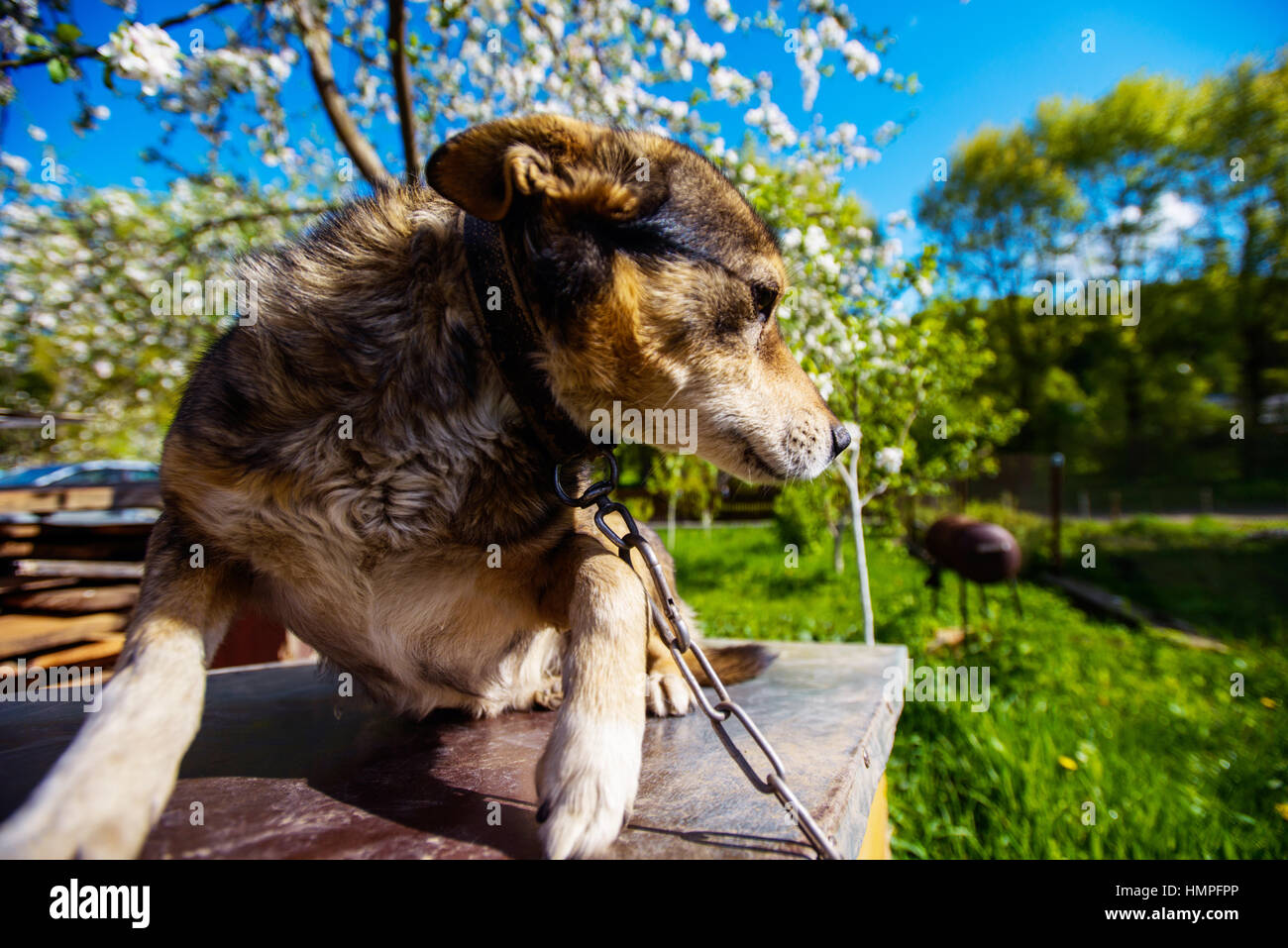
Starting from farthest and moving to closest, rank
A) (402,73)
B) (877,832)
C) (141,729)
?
(402,73)
(877,832)
(141,729)

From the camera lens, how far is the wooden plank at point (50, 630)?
3.36m

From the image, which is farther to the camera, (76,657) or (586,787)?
(76,657)

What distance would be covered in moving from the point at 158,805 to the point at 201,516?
0.70 metres

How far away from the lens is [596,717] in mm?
1386

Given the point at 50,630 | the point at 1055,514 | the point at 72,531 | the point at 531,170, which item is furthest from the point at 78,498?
the point at 1055,514

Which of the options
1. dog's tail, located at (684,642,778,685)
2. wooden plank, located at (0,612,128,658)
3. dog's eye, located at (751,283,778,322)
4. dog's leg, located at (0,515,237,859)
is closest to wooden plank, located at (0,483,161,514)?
wooden plank, located at (0,612,128,658)

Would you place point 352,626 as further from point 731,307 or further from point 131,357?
point 131,357

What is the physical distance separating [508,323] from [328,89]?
5.11 metres

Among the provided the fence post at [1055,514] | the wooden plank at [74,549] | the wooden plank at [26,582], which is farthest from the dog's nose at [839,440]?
the fence post at [1055,514]

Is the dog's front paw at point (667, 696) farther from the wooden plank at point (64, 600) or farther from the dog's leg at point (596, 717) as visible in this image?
the wooden plank at point (64, 600)

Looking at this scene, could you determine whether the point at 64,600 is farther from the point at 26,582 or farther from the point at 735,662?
the point at 735,662

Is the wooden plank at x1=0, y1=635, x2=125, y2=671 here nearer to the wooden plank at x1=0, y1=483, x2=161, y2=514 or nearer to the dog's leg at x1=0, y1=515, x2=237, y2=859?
the wooden plank at x1=0, y1=483, x2=161, y2=514
